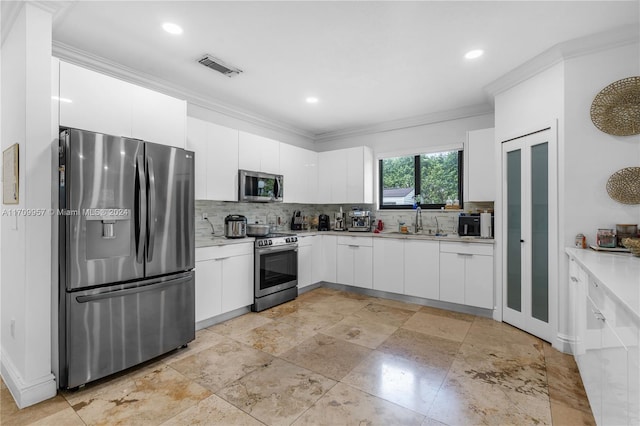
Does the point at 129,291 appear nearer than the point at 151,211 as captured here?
Yes

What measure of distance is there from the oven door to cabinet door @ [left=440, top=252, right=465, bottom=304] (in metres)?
1.96

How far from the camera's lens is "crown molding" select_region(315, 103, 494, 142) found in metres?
4.19

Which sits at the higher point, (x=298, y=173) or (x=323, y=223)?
(x=298, y=173)

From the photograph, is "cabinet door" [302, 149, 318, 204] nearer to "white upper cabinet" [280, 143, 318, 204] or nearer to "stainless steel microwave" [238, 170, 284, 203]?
"white upper cabinet" [280, 143, 318, 204]

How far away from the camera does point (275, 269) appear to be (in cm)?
405

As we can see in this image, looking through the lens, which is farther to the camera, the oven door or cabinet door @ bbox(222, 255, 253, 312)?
the oven door

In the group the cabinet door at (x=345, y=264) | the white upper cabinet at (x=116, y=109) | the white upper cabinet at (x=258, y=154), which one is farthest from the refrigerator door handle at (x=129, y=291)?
the cabinet door at (x=345, y=264)

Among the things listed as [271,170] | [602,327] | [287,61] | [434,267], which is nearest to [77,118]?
[287,61]

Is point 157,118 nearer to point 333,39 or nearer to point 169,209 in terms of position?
point 169,209

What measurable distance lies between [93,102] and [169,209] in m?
0.99

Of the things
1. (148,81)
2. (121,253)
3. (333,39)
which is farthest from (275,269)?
(333,39)

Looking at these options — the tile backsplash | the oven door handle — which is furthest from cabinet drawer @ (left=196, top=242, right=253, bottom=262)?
the tile backsplash

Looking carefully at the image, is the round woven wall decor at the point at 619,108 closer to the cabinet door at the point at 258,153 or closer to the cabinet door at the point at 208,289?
the cabinet door at the point at 258,153

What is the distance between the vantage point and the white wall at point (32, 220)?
79.7 inches
